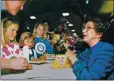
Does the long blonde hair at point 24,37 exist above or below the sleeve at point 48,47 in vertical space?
above

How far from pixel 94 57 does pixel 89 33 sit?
0.35m

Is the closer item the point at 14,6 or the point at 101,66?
the point at 101,66

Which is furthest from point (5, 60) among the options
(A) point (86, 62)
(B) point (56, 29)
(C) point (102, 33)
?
(C) point (102, 33)

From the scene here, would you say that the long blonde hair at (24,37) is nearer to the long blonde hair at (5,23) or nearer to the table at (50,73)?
the long blonde hair at (5,23)

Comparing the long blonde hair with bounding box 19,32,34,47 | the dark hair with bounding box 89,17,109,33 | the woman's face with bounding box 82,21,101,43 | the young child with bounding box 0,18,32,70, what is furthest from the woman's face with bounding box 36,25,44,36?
the dark hair with bounding box 89,17,109,33

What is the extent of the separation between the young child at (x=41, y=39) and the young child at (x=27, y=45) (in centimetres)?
7

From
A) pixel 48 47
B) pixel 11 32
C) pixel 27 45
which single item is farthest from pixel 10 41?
pixel 48 47

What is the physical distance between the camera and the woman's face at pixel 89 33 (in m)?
3.09

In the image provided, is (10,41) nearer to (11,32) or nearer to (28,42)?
(11,32)

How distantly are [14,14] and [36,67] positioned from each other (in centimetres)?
83

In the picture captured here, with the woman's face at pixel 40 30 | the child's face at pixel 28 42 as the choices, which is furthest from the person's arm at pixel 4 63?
the woman's face at pixel 40 30

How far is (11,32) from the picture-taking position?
3.16m

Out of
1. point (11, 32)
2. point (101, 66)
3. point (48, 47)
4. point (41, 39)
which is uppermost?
point (11, 32)

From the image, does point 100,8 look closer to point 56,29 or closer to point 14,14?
point 56,29
